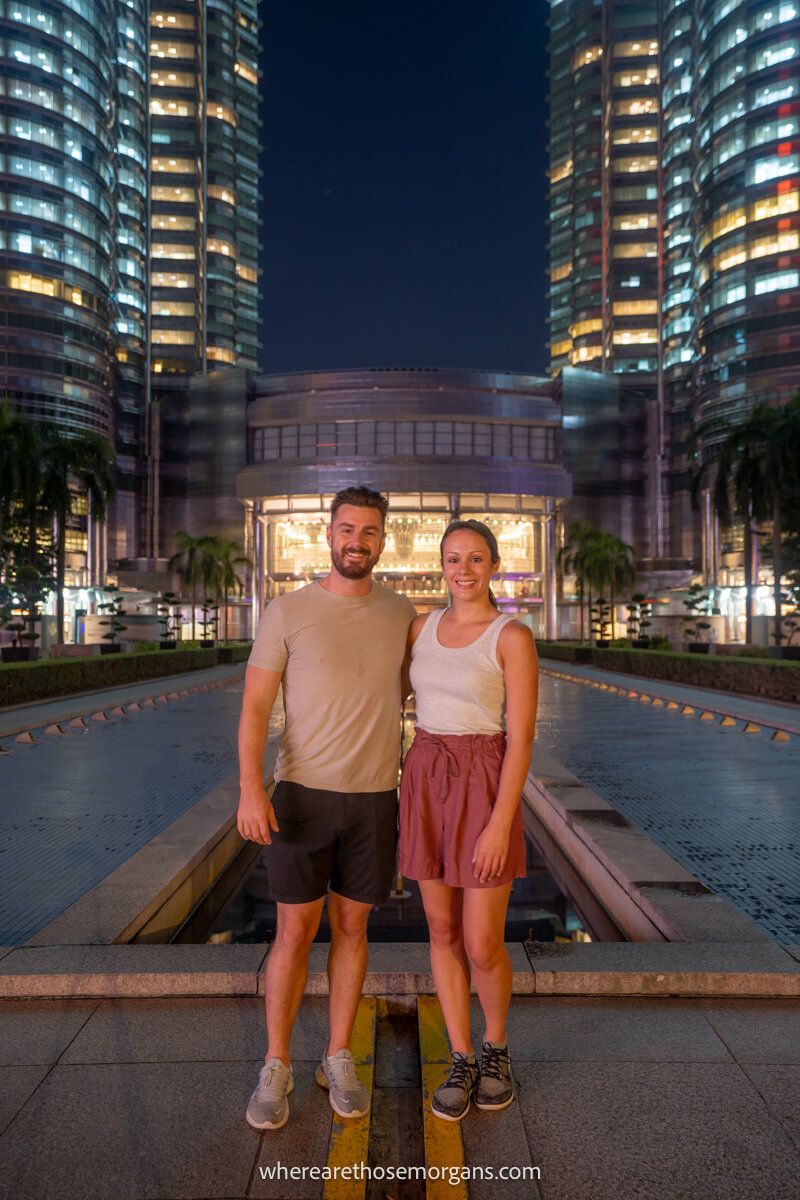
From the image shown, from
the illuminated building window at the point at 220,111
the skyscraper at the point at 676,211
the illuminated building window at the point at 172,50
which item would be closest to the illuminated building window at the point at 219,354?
the illuminated building window at the point at 220,111

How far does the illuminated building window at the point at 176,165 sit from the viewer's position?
12644cm

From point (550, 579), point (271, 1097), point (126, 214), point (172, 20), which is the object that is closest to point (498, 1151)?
point (271, 1097)

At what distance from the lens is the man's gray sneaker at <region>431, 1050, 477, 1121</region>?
10.5 ft

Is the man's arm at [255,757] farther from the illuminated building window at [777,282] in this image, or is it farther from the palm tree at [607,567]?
the illuminated building window at [777,282]

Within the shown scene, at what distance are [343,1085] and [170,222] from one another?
14114 cm

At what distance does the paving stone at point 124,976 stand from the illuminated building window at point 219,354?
5486 inches

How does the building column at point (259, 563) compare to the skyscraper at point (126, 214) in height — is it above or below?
below

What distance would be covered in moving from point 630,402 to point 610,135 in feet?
171

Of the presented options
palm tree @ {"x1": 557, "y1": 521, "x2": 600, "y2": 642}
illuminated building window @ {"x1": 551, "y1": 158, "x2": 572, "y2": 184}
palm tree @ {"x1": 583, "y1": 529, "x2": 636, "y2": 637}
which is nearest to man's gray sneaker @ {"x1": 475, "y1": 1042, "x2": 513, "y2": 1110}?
palm tree @ {"x1": 557, "y1": 521, "x2": 600, "y2": 642}

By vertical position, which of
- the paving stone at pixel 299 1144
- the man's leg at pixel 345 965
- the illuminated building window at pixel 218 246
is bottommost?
the paving stone at pixel 299 1144

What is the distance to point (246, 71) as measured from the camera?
486 feet

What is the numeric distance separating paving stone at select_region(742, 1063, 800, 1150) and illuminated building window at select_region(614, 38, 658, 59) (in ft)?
502

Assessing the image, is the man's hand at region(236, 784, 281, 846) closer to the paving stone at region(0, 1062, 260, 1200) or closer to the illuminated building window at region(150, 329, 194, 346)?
the paving stone at region(0, 1062, 260, 1200)

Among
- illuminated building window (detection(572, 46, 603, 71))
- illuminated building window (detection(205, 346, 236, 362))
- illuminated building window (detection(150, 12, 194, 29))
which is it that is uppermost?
illuminated building window (detection(572, 46, 603, 71))
